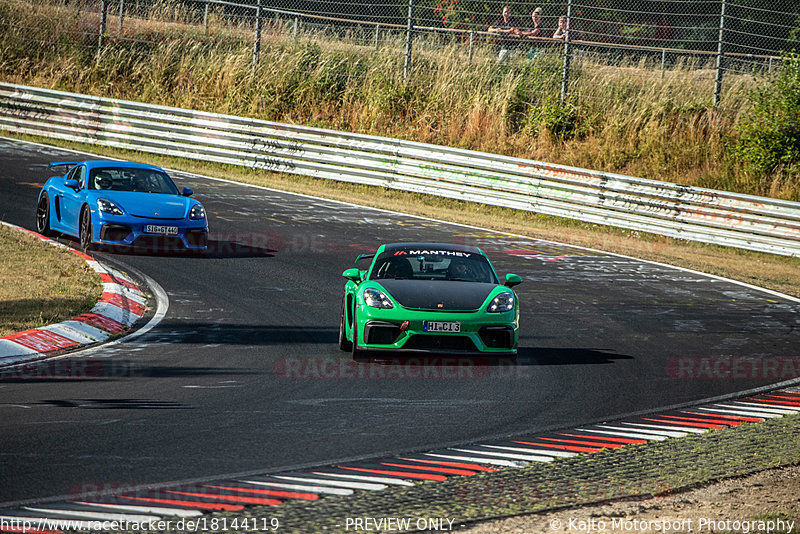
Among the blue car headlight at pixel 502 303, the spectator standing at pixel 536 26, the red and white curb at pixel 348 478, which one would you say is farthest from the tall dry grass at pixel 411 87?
the red and white curb at pixel 348 478

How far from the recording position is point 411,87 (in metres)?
30.4

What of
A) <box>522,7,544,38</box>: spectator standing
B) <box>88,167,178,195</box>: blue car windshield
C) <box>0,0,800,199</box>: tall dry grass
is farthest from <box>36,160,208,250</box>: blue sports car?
<box>522,7,544,38</box>: spectator standing

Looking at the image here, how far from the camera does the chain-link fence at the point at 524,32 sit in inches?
1041

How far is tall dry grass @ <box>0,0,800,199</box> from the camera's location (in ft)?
89.0

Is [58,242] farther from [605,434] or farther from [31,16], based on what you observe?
[31,16]

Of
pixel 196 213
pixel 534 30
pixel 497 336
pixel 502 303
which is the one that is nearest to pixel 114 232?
pixel 196 213

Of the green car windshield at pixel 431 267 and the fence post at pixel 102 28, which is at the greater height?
the fence post at pixel 102 28

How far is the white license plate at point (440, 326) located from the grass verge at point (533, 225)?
8.67 m

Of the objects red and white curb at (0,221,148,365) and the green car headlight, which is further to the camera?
the green car headlight

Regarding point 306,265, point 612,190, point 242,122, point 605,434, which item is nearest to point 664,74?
point 612,190

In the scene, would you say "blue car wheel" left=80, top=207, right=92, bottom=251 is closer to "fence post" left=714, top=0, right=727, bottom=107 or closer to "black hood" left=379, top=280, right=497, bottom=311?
"black hood" left=379, top=280, right=497, bottom=311

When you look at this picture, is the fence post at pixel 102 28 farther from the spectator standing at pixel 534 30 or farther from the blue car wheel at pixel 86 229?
the blue car wheel at pixel 86 229

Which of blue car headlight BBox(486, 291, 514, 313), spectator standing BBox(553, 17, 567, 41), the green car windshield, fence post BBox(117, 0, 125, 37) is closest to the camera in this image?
blue car headlight BBox(486, 291, 514, 313)

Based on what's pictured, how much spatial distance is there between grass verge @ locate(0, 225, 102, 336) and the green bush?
16684 mm
